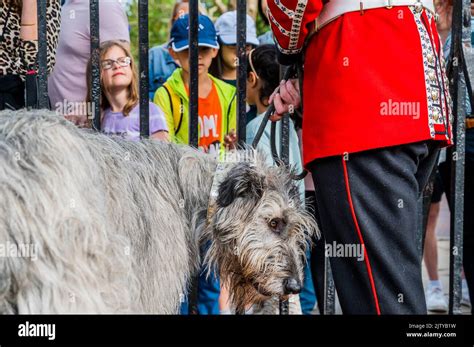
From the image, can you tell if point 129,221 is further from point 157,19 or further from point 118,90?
point 157,19

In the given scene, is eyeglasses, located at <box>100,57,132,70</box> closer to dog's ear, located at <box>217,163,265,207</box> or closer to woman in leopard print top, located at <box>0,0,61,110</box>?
woman in leopard print top, located at <box>0,0,61,110</box>

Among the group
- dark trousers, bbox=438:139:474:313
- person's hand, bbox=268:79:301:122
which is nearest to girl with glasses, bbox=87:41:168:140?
person's hand, bbox=268:79:301:122

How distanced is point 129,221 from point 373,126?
899mm

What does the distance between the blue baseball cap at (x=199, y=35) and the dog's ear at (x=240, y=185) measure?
7.97 ft

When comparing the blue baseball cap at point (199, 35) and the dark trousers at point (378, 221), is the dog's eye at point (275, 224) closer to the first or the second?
the dark trousers at point (378, 221)

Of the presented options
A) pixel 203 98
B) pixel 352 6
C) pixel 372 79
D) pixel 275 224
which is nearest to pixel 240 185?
pixel 275 224

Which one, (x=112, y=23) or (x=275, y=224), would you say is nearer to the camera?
(x=275, y=224)

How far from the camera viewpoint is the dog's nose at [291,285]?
3.29 meters

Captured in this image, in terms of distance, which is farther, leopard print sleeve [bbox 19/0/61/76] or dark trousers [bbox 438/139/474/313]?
dark trousers [bbox 438/139/474/313]

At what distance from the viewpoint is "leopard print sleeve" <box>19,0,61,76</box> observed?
140 inches

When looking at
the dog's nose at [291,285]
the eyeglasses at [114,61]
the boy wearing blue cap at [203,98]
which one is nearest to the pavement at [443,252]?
the boy wearing blue cap at [203,98]

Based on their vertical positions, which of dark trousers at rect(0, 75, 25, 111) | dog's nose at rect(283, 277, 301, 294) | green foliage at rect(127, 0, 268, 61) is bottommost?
dog's nose at rect(283, 277, 301, 294)

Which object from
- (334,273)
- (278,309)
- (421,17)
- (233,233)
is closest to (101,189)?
(233,233)

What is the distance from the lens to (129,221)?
104 inches
